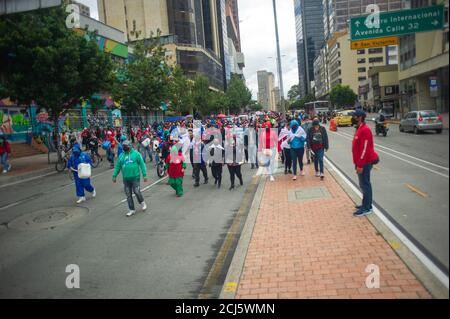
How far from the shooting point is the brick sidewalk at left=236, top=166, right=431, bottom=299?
4.39 m

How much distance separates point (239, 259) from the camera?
5637mm

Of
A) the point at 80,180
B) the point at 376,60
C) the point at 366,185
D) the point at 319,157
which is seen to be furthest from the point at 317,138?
the point at 376,60

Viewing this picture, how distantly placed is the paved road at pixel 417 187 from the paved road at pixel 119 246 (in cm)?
287

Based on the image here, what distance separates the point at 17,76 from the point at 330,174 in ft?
50.6

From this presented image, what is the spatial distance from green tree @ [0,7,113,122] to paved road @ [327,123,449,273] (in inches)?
536

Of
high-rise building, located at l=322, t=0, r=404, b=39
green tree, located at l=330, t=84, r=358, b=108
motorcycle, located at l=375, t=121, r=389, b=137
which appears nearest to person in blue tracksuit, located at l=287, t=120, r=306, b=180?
motorcycle, located at l=375, t=121, r=389, b=137

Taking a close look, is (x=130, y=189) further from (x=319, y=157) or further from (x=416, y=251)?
(x=416, y=251)

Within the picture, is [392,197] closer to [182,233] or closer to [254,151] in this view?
[182,233]

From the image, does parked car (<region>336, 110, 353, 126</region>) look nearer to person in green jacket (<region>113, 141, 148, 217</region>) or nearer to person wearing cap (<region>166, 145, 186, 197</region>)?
person wearing cap (<region>166, 145, 186, 197</region>)

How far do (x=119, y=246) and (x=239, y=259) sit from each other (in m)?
2.37

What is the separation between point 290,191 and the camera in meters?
10.3

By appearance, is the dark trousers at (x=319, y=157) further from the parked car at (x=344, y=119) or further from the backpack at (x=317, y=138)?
the parked car at (x=344, y=119)
